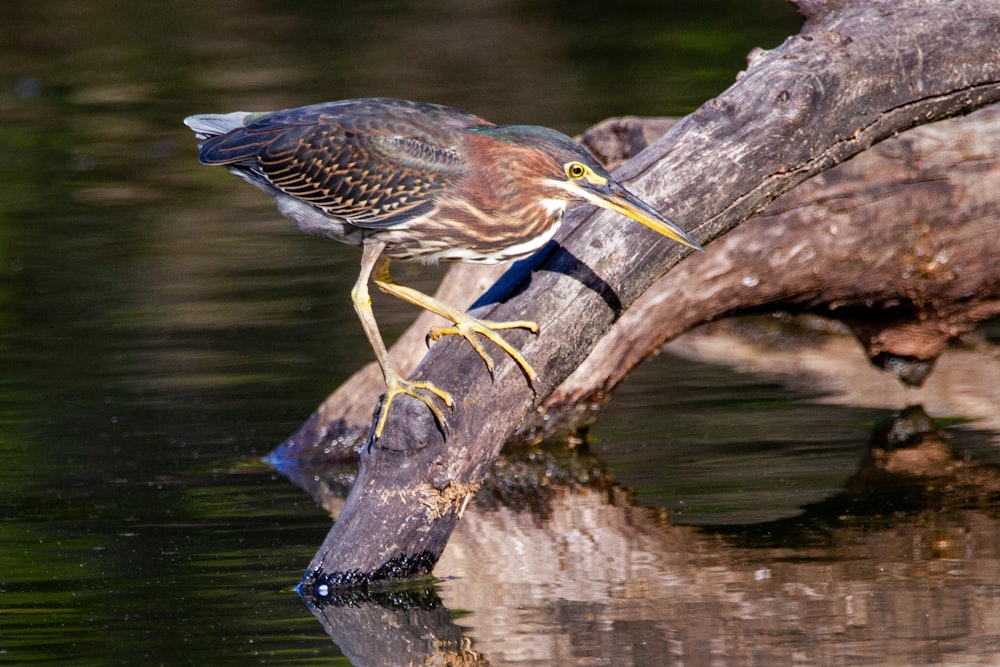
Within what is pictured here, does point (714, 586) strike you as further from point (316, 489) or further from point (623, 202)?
point (316, 489)

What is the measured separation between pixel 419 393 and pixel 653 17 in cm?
1208

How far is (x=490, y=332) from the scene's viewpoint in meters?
4.77

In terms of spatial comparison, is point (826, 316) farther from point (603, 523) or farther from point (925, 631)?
point (925, 631)

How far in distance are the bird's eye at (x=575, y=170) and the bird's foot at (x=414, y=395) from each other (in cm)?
77

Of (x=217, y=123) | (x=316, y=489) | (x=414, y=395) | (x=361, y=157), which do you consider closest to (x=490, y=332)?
(x=414, y=395)

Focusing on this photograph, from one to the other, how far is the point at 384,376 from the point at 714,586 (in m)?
1.22

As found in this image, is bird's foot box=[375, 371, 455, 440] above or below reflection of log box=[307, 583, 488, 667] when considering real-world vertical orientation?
above

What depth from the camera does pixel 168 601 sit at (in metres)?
4.84

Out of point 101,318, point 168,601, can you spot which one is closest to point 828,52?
point 168,601

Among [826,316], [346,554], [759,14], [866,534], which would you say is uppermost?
[759,14]

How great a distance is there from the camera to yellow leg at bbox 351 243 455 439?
4633 millimetres

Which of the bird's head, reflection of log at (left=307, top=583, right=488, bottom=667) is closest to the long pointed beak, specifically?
the bird's head

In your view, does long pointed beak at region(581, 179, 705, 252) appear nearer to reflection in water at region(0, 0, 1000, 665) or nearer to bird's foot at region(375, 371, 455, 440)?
bird's foot at region(375, 371, 455, 440)

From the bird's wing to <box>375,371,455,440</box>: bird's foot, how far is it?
51 centimetres
